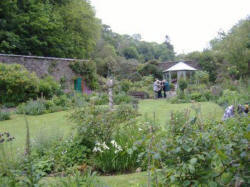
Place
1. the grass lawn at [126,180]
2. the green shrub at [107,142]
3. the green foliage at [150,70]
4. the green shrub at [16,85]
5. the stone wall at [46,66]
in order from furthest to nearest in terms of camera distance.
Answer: the green foliage at [150,70], the stone wall at [46,66], the green shrub at [16,85], the green shrub at [107,142], the grass lawn at [126,180]

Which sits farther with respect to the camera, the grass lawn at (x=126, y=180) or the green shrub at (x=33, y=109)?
the green shrub at (x=33, y=109)

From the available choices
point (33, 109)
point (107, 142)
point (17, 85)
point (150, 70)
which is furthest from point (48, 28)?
point (107, 142)

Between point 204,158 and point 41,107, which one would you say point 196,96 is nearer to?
point 41,107

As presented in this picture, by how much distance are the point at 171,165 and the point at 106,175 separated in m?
2.23

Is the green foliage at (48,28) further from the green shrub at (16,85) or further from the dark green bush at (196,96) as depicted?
the dark green bush at (196,96)

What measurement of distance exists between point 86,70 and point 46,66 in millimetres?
3492

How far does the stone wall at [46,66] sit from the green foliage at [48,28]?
468cm


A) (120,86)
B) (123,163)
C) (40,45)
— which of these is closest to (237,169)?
(123,163)

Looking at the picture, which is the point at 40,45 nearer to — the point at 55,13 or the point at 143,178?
the point at 55,13

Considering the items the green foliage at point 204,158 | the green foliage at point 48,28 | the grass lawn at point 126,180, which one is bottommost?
the grass lawn at point 126,180

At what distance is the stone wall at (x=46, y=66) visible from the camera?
16011 mm

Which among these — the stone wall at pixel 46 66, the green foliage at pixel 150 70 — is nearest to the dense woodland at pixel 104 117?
the green foliage at pixel 150 70

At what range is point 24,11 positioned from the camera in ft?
75.0

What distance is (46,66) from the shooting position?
17641 millimetres
